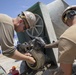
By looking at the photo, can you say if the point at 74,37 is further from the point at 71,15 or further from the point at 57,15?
the point at 57,15

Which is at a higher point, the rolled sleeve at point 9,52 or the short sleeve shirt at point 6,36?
the short sleeve shirt at point 6,36

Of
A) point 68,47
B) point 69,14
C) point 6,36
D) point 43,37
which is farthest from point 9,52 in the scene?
point 43,37

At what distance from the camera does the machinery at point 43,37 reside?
18.7 feet

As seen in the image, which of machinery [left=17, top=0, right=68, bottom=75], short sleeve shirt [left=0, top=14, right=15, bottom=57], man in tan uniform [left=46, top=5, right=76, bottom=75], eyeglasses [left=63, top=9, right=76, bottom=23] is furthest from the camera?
machinery [left=17, top=0, right=68, bottom=75]

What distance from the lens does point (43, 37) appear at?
243 inches

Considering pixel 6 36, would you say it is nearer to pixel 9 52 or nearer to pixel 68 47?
pixel 9 52

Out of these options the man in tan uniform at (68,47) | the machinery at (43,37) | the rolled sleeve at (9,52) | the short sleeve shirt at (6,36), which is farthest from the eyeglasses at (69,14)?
the machinery at (43,37)

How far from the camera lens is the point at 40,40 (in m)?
5.59

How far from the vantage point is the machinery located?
5.70 meters

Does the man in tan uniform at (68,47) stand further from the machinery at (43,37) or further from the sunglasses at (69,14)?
the machinery at (43,37)

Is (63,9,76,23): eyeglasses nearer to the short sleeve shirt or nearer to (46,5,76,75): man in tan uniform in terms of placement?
(46,5,76,75): man in tan uniform

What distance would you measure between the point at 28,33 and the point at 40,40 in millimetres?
1076

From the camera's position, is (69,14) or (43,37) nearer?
(69,14)

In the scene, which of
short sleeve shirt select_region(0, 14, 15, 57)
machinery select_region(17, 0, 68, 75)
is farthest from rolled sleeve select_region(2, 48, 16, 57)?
machinery select_region(17, 0, 68, 75)
